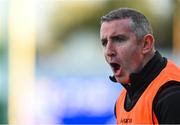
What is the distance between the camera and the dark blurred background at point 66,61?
757cm

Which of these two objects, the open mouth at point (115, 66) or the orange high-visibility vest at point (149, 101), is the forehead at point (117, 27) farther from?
the orange high-visibility vest at point (149, 101)

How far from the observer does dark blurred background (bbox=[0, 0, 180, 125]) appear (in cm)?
757

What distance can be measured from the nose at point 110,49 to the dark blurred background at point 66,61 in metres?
4.37

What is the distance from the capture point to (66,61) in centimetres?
758

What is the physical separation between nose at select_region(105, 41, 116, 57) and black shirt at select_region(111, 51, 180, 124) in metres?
0.15

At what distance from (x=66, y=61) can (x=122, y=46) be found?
4.46 meters

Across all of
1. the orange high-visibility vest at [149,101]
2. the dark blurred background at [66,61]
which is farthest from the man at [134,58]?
the dark blurred background at [66,61]

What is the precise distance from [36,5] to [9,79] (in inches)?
39.4

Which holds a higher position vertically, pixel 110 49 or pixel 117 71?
pixel 110 49

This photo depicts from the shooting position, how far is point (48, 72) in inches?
299

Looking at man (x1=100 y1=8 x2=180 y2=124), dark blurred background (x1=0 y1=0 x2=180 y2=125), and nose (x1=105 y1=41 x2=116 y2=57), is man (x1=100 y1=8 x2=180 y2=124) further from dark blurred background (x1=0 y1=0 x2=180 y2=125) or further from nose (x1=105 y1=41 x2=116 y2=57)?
dark blurred background (x1=0 y1=0 x2=180 y2=125)

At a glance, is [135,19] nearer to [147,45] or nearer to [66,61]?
[147,45]

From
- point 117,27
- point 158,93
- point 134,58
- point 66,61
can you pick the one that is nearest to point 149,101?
point 158,93

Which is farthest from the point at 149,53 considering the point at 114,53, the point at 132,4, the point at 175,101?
the point at 132,4
